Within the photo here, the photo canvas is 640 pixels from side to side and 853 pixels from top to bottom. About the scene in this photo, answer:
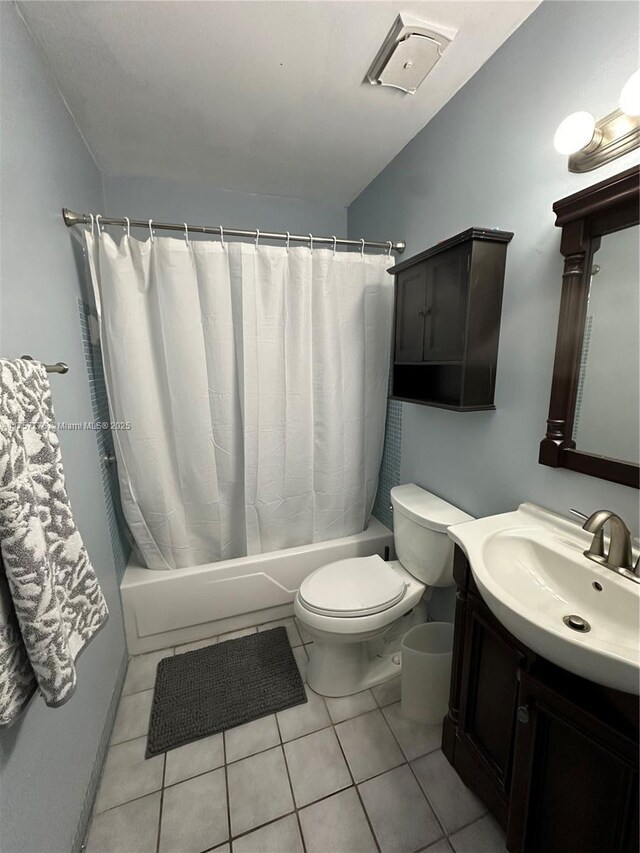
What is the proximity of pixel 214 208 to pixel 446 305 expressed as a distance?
1.51m

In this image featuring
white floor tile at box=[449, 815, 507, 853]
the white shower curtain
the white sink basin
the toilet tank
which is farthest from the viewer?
the white shower curtain

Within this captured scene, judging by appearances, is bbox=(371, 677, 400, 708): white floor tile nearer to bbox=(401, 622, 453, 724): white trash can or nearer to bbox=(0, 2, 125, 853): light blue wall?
bbox=(401, 622, 453, 724): white trash can

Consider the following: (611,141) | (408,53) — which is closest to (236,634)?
(611,141)

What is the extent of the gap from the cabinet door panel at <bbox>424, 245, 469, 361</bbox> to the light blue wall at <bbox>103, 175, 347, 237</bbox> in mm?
1162

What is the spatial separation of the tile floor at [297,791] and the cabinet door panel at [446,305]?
144cm

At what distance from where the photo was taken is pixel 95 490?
4.57 ft

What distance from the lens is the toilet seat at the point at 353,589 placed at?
4.40 ft

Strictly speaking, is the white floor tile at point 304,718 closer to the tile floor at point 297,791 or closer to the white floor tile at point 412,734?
the tile floor at point 297,791

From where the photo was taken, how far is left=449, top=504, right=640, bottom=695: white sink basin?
618mm

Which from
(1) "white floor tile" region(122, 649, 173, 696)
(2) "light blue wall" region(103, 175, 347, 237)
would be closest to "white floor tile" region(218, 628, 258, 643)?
(1) "white floor tile" region(122, 649, 173, 696)

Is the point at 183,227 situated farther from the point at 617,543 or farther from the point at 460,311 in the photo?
the point at 617,543

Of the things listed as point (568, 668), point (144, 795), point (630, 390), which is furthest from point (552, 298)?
point (144, 795)

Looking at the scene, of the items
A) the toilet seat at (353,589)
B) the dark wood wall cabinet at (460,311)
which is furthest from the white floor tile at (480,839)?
the dark wood wall cabinet at (460,311)

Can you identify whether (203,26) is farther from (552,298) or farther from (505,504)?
(505,504)
